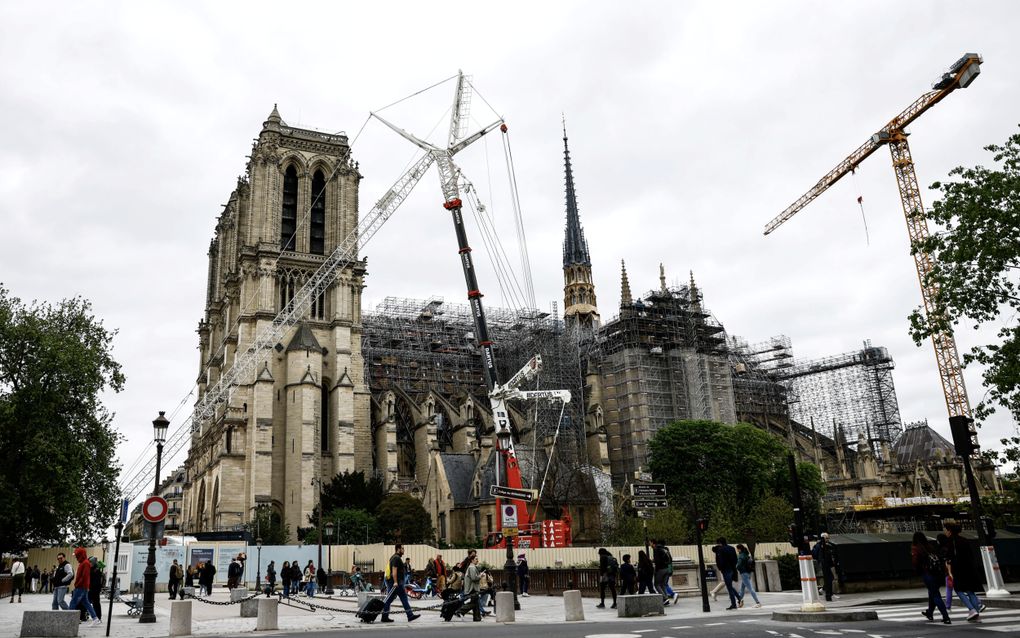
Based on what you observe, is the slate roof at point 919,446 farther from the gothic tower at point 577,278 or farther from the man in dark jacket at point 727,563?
the man in dark jacket at point 727,563

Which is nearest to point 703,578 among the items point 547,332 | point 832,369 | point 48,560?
point 48,560

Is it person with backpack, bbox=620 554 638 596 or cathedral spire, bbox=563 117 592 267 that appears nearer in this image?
person with backpack, bbox=620 554 638 596

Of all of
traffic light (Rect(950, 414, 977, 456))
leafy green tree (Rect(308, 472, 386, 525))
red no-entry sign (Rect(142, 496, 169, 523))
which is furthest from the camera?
leafy green tree (Rect(308, 472, 386, 525))

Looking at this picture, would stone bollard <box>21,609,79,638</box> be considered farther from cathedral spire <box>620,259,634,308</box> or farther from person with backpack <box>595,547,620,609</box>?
cathedral spire <box>620,259,634,308</box>

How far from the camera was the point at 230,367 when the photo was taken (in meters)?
62.2

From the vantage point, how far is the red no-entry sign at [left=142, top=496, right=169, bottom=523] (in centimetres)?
1645

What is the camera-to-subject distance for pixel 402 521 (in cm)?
4972

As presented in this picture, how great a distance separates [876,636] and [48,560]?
4300cm

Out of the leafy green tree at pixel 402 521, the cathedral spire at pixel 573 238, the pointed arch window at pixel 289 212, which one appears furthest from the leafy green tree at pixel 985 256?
the cathedral spire at pixel 573 238

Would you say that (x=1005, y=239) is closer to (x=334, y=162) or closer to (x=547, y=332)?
(x=547, y=332)

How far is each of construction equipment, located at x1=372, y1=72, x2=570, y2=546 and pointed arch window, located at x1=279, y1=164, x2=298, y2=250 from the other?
9.97 meters

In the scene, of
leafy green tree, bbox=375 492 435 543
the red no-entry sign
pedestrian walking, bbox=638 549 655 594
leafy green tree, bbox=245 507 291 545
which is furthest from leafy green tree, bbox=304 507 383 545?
the red no-entry sign

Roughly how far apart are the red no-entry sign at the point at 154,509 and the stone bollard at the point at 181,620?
7.96 feet

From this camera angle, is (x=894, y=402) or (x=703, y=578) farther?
(x=894, y=402)
